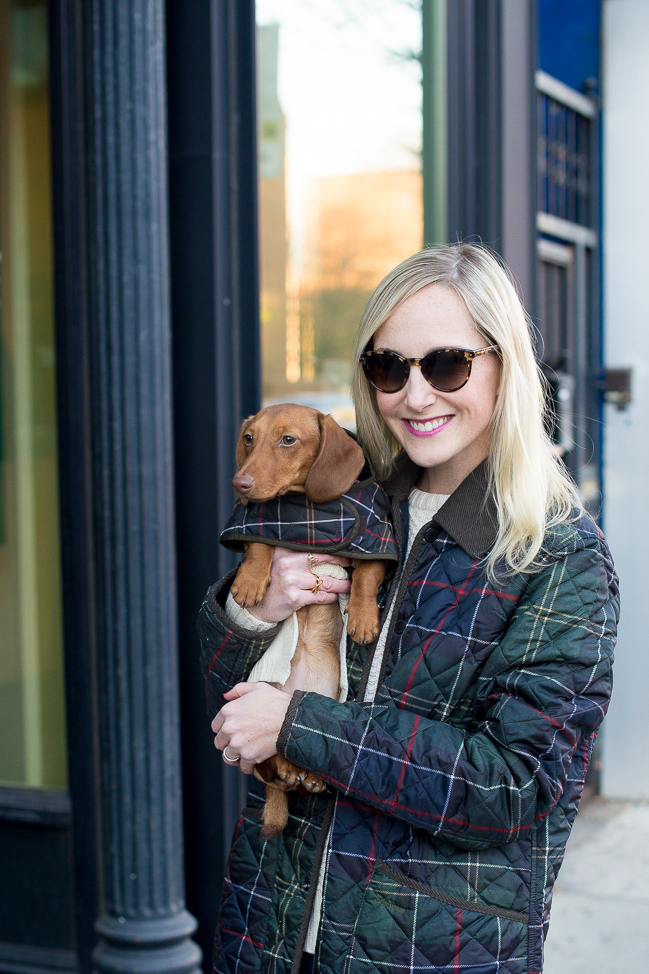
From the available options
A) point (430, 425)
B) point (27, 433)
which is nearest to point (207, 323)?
point (27, 433)

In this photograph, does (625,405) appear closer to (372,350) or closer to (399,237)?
(399,237)

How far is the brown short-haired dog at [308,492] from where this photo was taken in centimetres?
173

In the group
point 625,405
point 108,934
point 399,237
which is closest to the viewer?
point 108,934

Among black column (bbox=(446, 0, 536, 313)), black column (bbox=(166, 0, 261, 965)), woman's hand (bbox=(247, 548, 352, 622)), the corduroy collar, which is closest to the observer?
the corduroy collar

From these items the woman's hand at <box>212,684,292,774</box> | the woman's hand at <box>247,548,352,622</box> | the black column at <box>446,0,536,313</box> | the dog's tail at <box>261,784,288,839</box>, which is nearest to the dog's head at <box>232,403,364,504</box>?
the woman's hand at <box>247,548,352,622</box>

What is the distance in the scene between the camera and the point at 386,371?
1.68 meters

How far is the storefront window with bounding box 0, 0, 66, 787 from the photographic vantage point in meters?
3.22

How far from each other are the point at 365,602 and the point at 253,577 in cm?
23

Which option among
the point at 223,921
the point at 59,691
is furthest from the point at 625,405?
the point at 223,921

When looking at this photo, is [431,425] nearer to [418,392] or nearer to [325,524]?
[418,392]

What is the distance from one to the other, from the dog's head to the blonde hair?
0.85 feet

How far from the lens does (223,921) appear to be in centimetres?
169

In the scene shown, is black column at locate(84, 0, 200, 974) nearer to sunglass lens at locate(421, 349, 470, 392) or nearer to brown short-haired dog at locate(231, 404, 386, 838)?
brown short-haired dog at locate(231, 404, 386, 838)

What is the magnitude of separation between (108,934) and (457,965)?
1381mm
